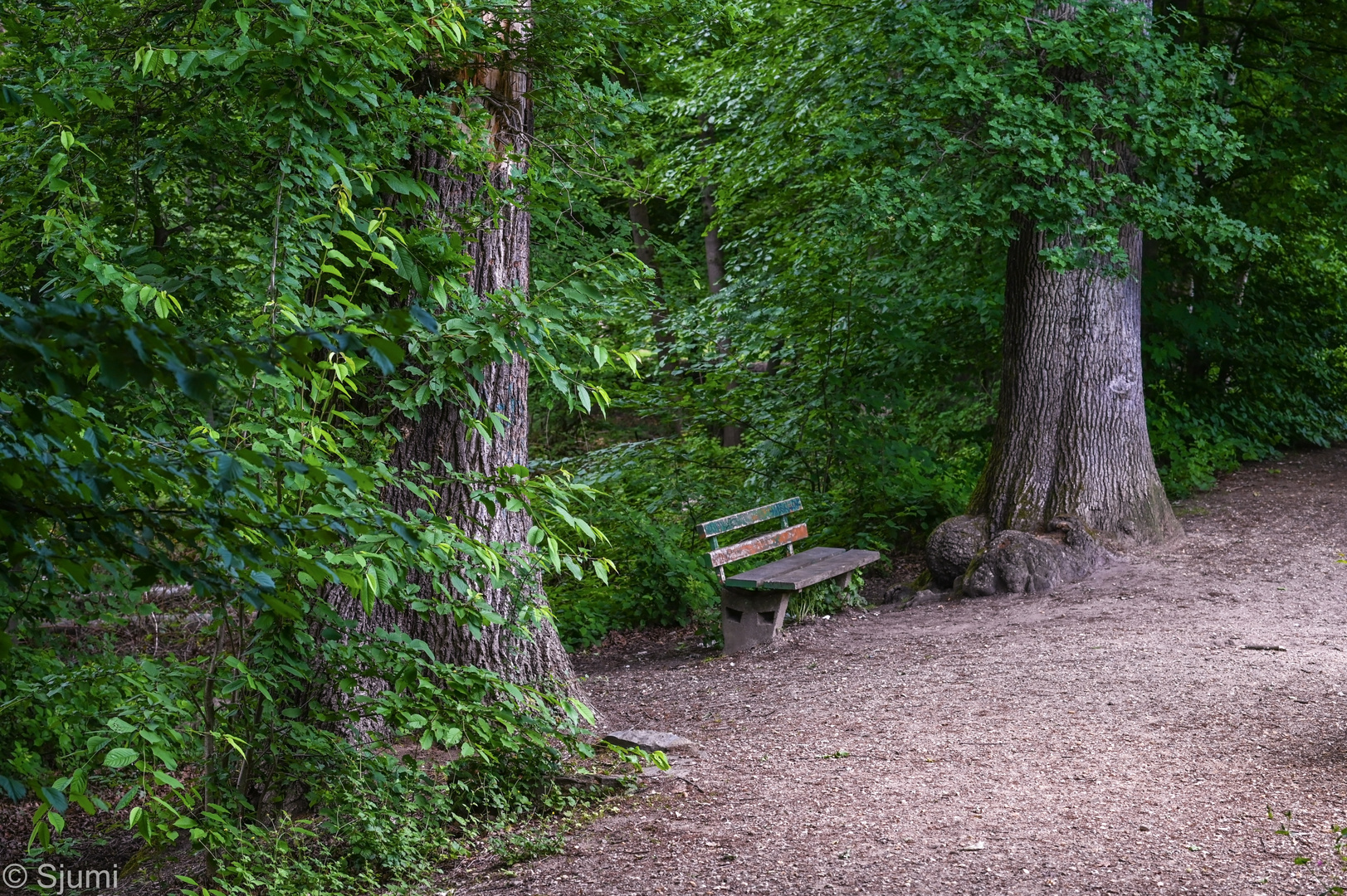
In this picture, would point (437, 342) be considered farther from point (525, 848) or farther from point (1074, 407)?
point (1074, 407)

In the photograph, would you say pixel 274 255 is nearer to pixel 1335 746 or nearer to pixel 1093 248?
pixel 1335 746

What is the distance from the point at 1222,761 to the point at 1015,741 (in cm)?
90

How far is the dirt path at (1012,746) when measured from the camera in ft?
12.3

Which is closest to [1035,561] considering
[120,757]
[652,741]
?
[652,741]

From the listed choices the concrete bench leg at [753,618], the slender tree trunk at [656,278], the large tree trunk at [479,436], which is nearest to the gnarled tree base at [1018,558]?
the concrete bench leg at [753,618]

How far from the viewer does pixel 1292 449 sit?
39.7 ft

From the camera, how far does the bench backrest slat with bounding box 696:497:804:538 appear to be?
7.88 metres

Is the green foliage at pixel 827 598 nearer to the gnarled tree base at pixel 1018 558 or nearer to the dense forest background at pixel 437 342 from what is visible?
the gnarled tree base at pixel 1018 558

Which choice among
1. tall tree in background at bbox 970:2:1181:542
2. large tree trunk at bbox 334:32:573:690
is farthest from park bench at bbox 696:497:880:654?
large tree trunk at bbox 334:32:573:690

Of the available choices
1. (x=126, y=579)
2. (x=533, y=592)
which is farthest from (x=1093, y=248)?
(x=126, y=579)

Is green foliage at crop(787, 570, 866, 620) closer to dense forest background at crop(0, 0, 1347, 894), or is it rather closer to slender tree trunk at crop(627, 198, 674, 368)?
dense forest background at crop(0, 0, 1347, 894)

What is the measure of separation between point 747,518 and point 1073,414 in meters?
2.85

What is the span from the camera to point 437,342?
12.8ft

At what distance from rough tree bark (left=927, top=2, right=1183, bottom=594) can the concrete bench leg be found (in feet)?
5.66
